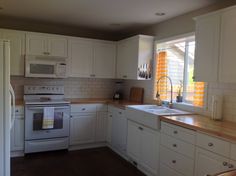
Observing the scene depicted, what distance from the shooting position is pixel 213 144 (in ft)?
6.89

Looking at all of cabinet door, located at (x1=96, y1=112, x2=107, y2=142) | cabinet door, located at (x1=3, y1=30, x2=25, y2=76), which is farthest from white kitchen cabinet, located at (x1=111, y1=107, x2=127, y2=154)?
cabinet door, located at (x1=3, y1=30, x2=25, y2=76)

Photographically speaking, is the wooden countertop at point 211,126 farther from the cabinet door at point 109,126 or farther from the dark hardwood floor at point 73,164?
the cabinet door at point 109,126

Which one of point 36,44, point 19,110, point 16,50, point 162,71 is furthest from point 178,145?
point 16,50

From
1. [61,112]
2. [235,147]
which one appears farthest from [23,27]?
[235,147]

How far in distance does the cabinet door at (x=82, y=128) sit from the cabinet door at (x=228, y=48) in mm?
2586

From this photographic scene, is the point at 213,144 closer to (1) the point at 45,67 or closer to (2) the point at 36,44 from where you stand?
(1) the point at 45,67

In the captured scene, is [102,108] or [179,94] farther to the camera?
[102,108]

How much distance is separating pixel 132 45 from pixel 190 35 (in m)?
1.20

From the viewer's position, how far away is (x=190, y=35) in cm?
324

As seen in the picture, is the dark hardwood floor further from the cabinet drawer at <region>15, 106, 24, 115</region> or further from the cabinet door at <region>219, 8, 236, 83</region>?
the cabinet door at <region>219, 8, 236, 83</region>

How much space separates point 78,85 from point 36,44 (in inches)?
47.5

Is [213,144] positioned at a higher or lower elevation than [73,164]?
higher

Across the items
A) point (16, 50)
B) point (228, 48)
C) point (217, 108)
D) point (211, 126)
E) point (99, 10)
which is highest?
point (99, 10)

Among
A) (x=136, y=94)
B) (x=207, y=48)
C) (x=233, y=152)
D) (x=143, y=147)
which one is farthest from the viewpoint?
(x=136, y=94)
